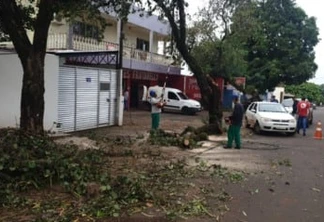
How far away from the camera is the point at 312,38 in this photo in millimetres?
45188

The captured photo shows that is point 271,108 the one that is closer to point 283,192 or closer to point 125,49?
point 283,192

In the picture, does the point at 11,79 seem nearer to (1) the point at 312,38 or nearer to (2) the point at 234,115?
(2) the point at 234,115

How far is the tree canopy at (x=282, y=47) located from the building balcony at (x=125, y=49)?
30.6 ft

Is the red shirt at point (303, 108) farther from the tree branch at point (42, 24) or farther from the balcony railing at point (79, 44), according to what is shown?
the tree branch at point (42, 24)

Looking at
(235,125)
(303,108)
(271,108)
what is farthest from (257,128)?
(235,125)

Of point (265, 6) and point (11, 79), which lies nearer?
point (11, 79)

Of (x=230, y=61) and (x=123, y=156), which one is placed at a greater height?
(x=230, y=61)

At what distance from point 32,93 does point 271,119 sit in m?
12.1

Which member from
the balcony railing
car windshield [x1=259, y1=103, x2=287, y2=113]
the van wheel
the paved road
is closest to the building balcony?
the balcony railing

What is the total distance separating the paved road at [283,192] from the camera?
21.8ft

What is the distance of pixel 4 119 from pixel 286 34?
35.3m

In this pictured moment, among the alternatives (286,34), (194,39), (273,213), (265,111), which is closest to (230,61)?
(194,39)

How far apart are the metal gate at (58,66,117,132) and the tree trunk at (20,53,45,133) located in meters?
5.40

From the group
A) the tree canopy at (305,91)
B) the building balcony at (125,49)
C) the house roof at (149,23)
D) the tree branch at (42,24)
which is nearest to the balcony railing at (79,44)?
the building balcony at (125,49)
